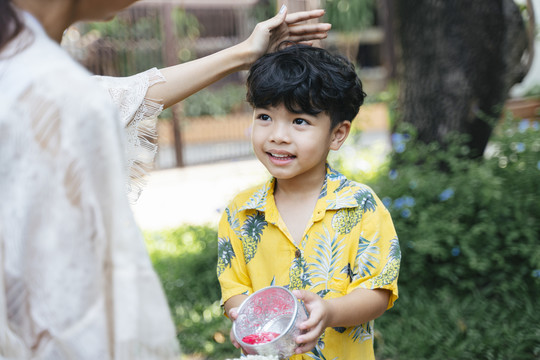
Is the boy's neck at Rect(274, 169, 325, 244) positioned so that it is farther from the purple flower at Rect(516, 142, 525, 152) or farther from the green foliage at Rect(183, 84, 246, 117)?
the green foliage at Rect(183, 84, 246, 117)

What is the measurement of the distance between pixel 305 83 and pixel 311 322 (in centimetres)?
69

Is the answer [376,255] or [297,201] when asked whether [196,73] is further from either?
[376,255]

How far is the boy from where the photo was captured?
69.9 inches

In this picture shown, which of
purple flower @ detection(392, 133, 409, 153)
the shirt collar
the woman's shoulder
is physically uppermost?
the woman's shoulder

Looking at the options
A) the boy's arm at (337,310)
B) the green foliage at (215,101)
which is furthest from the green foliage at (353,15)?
the boy's arm at (337,310)

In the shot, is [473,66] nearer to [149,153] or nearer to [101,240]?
[149,153]

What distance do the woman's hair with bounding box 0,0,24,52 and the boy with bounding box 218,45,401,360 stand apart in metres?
0.83

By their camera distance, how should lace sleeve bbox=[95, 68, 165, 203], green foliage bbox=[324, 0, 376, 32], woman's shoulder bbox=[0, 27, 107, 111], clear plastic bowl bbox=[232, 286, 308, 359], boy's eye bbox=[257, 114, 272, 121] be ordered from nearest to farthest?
woman's shoulder bbox=[0, 27, 107, 111], clear plastic bowl bbox=[232, 286, 308, 359], boy's eye bbox=[257, 114, 272, 121], lace sleeve bbox=[95, 68, 165, 203], green foliage bbox=[324, 0, 376, 32]

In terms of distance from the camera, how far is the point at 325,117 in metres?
1.84

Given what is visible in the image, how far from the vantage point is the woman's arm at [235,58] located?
6.68ft

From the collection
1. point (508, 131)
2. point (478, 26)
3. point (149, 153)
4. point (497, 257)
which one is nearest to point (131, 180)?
point (149, 153)

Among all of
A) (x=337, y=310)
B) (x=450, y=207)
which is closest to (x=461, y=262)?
(x=450, y=207)

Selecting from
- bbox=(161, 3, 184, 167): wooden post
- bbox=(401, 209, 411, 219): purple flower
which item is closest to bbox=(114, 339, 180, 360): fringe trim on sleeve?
bbox=(401, 209, 411, 219): purple flower

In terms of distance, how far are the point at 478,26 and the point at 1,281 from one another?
3.95 m
